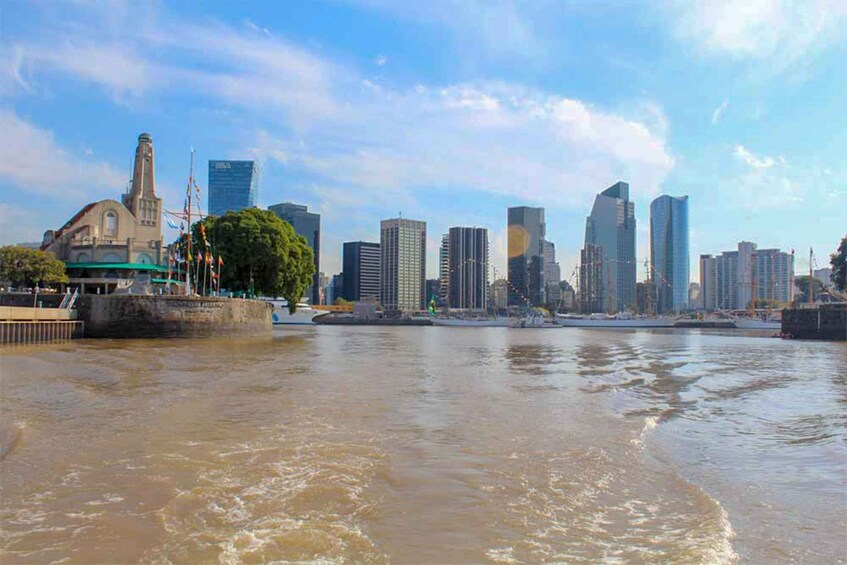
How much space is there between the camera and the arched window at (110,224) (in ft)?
226

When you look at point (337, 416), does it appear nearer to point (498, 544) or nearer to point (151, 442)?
point (151, 442)

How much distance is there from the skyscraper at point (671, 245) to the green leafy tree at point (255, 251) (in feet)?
519

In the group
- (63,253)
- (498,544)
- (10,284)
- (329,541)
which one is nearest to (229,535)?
(329,541)

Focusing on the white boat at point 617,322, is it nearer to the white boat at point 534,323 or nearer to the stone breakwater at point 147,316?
the white boat at point 534,323

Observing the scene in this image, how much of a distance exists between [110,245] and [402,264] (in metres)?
133

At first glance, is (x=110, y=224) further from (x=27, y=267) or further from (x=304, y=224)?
(x=304, y=224)

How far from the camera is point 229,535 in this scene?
18.3ft

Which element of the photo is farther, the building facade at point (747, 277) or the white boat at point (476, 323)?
the building facade at point (747, 277)

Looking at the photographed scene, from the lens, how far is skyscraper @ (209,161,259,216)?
173250 mm

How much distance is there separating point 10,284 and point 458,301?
146273mm

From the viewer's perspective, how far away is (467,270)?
18938cm

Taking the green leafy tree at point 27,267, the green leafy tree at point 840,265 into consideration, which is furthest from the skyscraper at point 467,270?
the green leafy tree at point 27,267

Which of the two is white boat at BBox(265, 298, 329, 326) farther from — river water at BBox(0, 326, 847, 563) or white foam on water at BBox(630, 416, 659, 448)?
white foam on water at BBox(630, 416, 659, 448)

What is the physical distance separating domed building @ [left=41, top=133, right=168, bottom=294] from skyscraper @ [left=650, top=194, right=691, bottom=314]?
157347 millimetres
